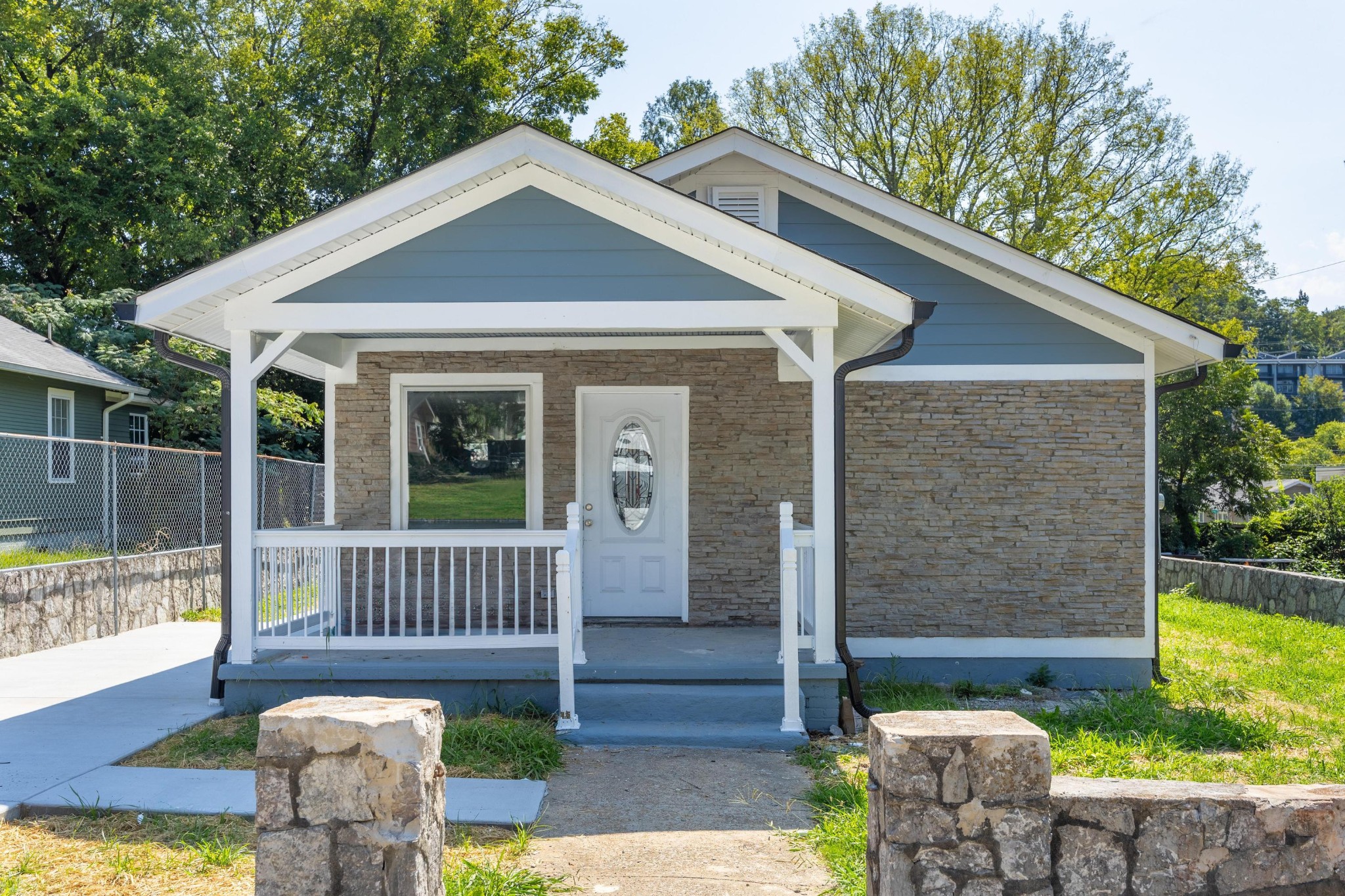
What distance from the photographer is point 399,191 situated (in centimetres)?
665

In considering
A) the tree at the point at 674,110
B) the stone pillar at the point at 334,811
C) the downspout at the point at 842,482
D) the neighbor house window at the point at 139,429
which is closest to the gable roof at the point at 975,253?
the downspout at the point at 842,482

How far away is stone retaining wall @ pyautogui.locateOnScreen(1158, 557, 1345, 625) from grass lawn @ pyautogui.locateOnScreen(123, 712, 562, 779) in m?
9.84

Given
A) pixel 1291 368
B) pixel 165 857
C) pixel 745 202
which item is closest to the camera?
pixel 165 857

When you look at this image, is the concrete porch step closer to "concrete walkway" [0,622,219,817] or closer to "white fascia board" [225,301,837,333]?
"white fascia board" [225,301,837,333]

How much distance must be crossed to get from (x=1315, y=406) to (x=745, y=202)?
7105 cm

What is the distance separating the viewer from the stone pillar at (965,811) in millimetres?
3309

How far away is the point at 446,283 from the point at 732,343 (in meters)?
2.82

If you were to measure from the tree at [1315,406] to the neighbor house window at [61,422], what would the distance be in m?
66.3

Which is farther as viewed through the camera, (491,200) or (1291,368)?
(1291,368)

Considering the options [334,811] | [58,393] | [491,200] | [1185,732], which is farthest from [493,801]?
[58,393]

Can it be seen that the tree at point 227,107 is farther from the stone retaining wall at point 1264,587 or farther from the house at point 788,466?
the stone retaining wall at point 1264,587

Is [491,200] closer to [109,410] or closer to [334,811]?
[334,811]

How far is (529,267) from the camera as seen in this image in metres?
6.86

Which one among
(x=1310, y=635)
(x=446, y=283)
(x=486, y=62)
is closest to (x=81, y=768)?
(x=446, y=283)
